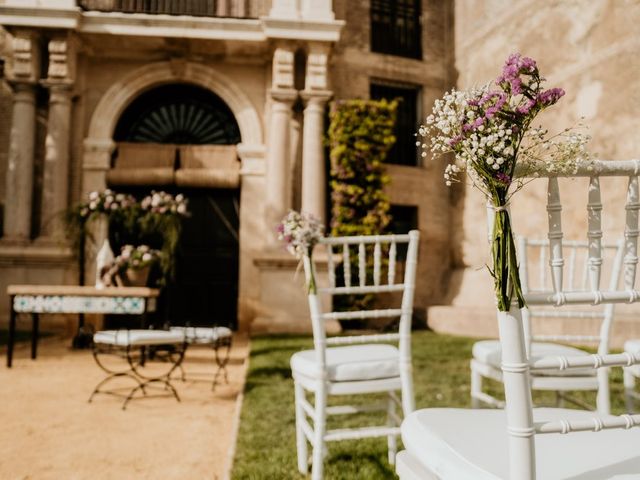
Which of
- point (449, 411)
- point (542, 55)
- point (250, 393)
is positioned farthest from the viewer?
point (542, 55)

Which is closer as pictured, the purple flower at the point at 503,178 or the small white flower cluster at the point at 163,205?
the purple flower at the point at 503,178

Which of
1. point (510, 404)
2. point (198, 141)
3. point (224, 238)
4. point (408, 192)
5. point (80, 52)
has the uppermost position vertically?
point (80, 52)

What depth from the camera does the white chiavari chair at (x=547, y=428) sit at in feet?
3.76

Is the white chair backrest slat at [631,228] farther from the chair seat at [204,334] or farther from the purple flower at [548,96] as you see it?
the chair seat at [204,334]

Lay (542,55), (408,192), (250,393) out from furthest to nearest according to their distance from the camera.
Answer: (408,192) < (542,55) < (250,393)

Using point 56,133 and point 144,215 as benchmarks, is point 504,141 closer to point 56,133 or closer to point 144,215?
point 144,215

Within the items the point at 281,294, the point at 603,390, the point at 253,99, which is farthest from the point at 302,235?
the point at 253,99

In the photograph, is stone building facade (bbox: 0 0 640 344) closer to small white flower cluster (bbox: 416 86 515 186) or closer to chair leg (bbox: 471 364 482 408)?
chair leg (bbox: 471 364 482 408)

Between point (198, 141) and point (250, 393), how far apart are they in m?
6.93

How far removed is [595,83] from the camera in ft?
28.8

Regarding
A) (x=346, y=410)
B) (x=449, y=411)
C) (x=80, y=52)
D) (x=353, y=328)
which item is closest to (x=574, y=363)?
(x=449, y=411)

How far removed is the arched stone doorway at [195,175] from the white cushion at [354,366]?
7.54 metres

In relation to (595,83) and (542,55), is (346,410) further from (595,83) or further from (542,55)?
(542,55)

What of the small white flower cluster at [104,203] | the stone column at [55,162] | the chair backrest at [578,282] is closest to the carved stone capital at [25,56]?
the stone column at [55,162]
